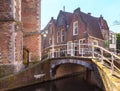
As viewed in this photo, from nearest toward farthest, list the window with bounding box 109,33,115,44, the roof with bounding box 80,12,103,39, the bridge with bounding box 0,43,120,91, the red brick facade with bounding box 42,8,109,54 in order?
the bridge with bounding box 0,43,120,91, the red brick facade with bounding box 42,8,109,54, the roof with bounding box 80,12,103,39, the window with bounding box 109,33,115,44

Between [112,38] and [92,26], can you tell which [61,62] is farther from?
[112,38]

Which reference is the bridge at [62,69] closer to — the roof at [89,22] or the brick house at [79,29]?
the brick house at [79,29]

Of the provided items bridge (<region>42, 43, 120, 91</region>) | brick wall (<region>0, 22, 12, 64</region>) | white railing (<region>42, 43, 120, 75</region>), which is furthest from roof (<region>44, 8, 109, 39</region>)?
brick wall (<region>0, 22, 12, 64</region>)

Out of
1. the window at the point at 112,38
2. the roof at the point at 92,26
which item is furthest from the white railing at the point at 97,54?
the window at the point at 112,38

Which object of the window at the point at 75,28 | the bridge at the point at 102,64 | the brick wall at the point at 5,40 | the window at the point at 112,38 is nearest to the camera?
the bridge at the point at 102,64

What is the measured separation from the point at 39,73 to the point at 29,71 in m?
1.44

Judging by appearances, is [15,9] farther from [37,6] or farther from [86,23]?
[86,23]

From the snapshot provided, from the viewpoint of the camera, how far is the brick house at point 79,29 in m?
22.5

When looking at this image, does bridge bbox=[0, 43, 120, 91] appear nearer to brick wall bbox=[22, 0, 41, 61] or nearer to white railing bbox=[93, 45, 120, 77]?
white railing bbox=[93, 45, 120, 77]

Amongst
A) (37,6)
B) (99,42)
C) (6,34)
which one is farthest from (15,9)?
(99,42)

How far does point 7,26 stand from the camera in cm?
1300

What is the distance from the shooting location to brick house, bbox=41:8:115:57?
73.9ft

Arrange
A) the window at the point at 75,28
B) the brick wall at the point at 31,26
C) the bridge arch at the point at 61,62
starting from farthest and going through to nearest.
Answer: the window at the point at 75,28
the brick wall at the point at 31,26
the bridge arch at the point at 61,62

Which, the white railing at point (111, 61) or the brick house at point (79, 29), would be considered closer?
the white railing at point (111, 61)
